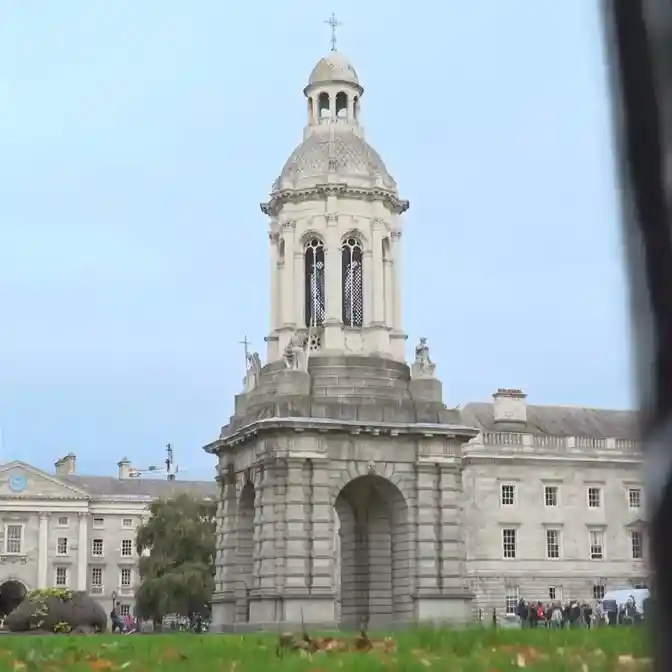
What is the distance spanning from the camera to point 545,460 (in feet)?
194

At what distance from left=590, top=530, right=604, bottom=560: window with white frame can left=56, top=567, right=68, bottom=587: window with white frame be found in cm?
4722

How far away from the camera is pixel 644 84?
106 centimetres

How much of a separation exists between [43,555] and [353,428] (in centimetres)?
6224

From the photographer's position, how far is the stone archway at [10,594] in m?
90.2

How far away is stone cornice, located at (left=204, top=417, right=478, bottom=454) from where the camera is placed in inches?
1331

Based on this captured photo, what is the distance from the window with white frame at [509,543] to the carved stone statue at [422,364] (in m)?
23.4

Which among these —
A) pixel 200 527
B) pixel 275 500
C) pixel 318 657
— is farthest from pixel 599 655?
pixel 200 527

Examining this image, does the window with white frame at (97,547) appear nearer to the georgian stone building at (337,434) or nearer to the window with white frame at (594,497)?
the window with white frame at (594,497)

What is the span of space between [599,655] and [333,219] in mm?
29758

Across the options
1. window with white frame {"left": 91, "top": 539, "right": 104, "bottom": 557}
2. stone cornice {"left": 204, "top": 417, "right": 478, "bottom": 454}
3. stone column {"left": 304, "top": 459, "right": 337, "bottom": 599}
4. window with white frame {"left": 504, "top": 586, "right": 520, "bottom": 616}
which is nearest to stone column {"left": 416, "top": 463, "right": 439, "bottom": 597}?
stone cornice {"left": 204, "top": 417, "right": 478, "bottom": 454}

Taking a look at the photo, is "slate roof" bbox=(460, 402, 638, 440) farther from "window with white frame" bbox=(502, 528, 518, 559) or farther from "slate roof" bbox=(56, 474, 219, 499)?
"slate roof" bbox=(56, 474, 219, 499)

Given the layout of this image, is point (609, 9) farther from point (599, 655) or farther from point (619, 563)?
point (619, 563)

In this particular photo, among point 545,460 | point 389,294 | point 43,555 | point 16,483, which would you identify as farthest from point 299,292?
point 43,555

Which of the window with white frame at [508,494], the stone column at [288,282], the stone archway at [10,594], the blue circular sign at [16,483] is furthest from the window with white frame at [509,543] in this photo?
the blue circular sign at [16,483]
